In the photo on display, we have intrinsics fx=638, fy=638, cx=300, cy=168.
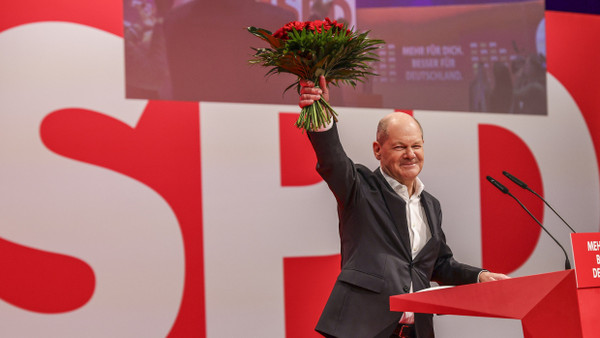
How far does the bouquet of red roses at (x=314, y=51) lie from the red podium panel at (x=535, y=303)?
867 millimetres

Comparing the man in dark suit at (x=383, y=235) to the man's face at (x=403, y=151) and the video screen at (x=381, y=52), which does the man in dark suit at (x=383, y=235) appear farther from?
the video screen at (x=381, y=52)

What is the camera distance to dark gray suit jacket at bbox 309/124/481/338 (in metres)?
2.29

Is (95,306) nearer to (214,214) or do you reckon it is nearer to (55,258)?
(55,258)

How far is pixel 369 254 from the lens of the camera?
2.38 meters

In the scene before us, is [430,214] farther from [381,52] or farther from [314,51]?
[381,52]

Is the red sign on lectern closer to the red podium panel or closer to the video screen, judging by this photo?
the red podium panel

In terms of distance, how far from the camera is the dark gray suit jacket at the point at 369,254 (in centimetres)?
229

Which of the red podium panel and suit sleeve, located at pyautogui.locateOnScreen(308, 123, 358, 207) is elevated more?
suit sleeve, located at pyautogui.locateOnScreen(308, 123, 358, 207)

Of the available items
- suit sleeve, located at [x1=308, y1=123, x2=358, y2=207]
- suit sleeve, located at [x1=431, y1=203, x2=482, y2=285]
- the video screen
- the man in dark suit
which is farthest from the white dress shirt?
the video screen

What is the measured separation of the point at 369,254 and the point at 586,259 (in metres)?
1.01

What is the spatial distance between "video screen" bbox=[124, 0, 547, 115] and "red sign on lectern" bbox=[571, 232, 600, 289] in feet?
7.37

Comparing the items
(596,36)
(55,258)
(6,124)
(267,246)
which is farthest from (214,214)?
(596,36)

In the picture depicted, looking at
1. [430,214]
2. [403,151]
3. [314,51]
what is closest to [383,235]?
[430,214]

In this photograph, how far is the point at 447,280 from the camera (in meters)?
2.60
